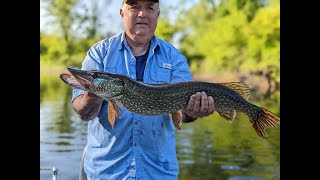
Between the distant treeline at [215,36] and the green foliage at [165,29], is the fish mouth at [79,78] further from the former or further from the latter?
the green foliage at [165,29]

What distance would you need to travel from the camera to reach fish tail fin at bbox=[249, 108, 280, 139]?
258 cm

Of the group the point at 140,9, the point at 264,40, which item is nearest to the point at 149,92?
the point at 140,9

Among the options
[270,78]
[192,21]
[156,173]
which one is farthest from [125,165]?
[192,21]

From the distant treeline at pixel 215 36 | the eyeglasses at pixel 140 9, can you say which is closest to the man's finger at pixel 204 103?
the eyeglasses at pixel 140 9

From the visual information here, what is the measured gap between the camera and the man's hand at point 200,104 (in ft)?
7.81

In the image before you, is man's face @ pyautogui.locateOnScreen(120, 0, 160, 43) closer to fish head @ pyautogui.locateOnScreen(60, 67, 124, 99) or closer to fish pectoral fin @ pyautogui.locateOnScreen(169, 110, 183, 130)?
fish head @ pyautogui.locateOnScreen(60, 67, 124, 99)

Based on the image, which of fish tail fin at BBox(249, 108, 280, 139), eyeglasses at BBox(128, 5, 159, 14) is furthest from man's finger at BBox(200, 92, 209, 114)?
eyeglasses at BBox(128, 5, 159, 14)

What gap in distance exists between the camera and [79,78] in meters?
2.30

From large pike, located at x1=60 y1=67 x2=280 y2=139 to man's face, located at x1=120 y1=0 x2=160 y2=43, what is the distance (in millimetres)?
238

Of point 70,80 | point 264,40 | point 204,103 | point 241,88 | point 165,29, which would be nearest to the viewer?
point 70,80

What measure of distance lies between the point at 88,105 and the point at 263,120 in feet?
3.08

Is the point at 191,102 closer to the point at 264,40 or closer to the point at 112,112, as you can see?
the point at 112,112
